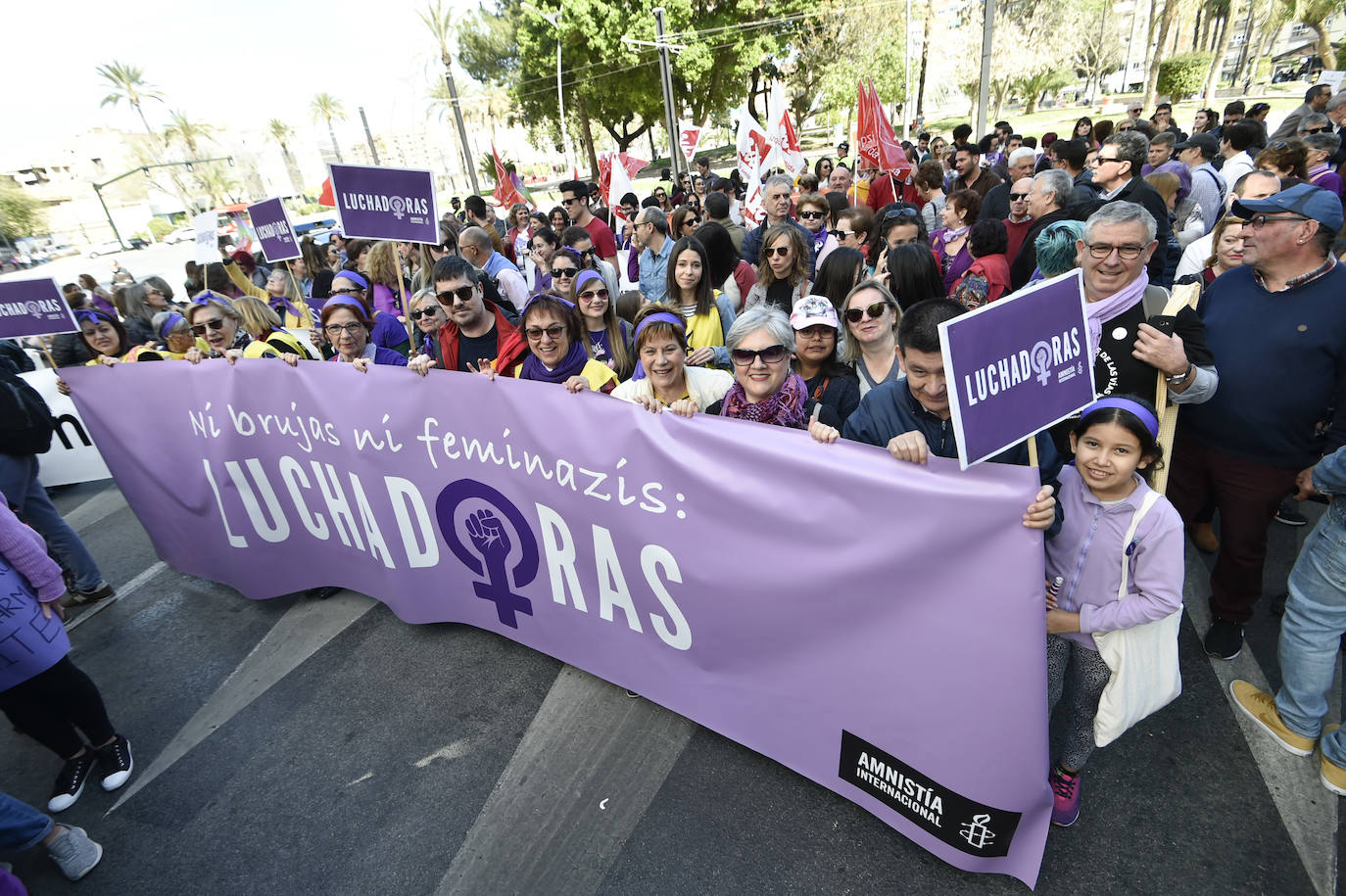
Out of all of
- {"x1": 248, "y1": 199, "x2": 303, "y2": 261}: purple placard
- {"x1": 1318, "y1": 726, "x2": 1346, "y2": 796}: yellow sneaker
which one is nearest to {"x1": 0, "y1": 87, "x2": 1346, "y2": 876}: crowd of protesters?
{"x1": 1318, "y1": 726, "x2": 1346, "y2": 796}: yellow sneaker

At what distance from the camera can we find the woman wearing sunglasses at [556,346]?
3.22 m

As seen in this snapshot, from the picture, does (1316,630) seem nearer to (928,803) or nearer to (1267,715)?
(1267,715)

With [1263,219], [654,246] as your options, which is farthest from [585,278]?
[1263,219]

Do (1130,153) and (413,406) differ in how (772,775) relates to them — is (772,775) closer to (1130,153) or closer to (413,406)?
(413,406)

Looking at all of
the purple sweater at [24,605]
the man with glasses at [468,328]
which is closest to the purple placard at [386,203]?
the man with glasses at [468,328]

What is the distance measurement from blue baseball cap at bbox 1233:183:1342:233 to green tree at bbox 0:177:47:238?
2791 inches

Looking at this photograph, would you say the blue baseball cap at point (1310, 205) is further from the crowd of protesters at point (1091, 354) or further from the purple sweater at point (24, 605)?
the purple sweater at point (24, 605)

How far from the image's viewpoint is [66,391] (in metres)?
4.20

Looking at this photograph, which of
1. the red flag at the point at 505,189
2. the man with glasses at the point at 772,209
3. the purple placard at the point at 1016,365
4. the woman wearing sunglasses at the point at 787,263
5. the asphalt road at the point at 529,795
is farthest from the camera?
the red flag at the point at 505,189

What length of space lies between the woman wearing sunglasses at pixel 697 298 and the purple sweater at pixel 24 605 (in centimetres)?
324

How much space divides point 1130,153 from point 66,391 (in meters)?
7.82

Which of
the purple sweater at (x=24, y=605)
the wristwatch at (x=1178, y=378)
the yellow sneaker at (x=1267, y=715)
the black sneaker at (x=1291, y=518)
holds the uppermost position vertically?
the wristwatch at (x=1178, y=378)

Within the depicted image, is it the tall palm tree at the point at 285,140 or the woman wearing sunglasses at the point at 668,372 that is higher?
the tall palm tree at the point at 285,140

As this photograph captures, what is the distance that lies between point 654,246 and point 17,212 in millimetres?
74634
